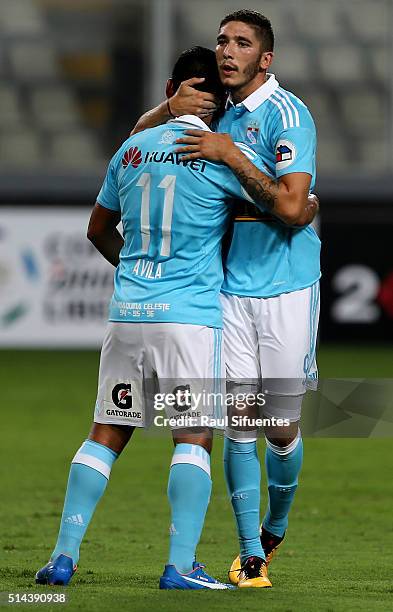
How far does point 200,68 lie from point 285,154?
1.44ft

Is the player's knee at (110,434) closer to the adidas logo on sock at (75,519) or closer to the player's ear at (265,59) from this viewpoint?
the adidas logo on sock at (75,519)

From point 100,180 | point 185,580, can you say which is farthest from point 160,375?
point 100,180

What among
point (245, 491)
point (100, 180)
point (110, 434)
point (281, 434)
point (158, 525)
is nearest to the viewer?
point (110, 434)

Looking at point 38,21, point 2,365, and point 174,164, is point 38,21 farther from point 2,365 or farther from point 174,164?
point 174,164

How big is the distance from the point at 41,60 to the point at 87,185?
8.34 ft

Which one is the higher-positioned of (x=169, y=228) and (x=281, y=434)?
(x=169, y=228)

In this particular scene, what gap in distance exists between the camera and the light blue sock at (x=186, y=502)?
165 inches

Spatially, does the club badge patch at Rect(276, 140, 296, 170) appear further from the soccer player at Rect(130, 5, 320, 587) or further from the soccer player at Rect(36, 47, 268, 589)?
the soccer player at Rect(36, 47, 268, 589)

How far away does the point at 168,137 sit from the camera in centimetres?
433

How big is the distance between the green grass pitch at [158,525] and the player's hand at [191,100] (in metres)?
1.23

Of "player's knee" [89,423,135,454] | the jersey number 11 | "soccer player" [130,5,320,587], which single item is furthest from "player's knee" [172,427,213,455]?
the jersey number 11

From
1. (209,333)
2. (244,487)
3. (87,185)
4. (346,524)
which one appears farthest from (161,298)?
(87,185)

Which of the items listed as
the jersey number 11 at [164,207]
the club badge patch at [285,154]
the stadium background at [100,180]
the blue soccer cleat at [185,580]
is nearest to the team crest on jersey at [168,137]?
the jersey number 11 at [164,207]

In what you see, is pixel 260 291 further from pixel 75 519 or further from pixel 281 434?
pixel 75 519
